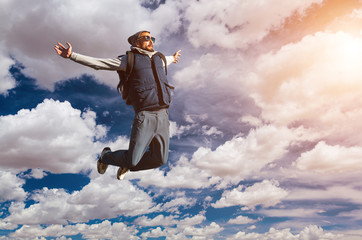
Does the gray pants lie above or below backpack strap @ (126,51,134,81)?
below

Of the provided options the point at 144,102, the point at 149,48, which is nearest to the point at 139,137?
the point at 144,102

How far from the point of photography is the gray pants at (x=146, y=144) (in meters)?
7.11

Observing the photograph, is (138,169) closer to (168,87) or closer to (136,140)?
(136,140)

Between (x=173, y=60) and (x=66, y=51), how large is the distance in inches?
133

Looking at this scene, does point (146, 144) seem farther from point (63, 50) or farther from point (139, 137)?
point (63, 50)

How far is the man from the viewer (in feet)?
23.3

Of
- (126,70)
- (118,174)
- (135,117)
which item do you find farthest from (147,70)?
(118,174)

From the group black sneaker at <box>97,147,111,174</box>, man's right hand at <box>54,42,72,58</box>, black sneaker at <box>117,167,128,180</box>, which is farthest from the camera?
black sneaker at <box>97,147,111,174</box>

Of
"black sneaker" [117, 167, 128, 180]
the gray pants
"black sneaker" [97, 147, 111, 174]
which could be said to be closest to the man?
the gray pants

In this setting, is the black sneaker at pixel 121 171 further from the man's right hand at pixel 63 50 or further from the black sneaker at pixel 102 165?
the man's right hand at pixel 63 50

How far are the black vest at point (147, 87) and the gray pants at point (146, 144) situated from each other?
0.69 ft

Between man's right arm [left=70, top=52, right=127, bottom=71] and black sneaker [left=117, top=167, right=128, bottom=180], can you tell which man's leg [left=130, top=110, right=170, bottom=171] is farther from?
man's right arm [left=70, top=52, right=127, bottom=71]

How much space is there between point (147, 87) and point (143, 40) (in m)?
1.41

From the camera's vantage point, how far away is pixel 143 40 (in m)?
7.84
